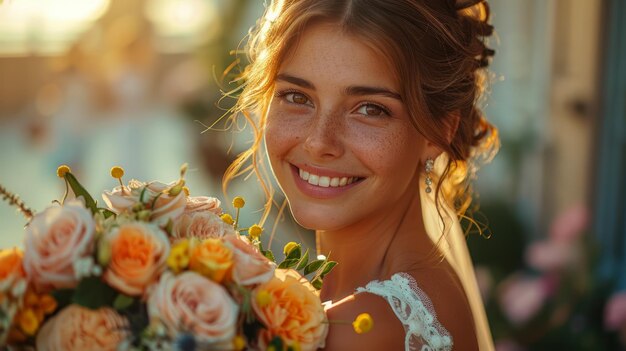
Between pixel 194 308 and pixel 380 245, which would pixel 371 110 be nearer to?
pixel 380 245

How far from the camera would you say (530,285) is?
5.16m

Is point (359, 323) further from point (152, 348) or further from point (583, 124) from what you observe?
point (583, 124)

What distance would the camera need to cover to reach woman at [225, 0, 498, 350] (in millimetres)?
2326

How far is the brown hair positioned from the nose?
19 centimetres

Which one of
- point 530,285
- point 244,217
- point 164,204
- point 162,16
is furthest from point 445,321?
point 162,16

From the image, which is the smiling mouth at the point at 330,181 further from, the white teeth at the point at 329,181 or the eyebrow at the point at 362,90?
the eyebrow at the point at 362,90

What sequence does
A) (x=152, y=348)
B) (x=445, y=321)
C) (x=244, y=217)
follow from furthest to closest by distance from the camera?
(x=244, y=217) < (x=445, y=321) < (x=152, y=348)

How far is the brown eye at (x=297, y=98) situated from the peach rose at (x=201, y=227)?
54 centimetres

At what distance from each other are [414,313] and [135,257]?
790 mm

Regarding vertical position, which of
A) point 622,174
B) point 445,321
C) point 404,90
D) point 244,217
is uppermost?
point 404,90

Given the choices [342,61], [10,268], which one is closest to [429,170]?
[342,61]

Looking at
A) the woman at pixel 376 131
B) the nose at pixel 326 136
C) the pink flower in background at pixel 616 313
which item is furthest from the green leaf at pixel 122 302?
the pink flower in background at pixel 616 313

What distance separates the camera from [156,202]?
1.85 metres

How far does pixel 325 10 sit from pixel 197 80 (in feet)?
20.4
